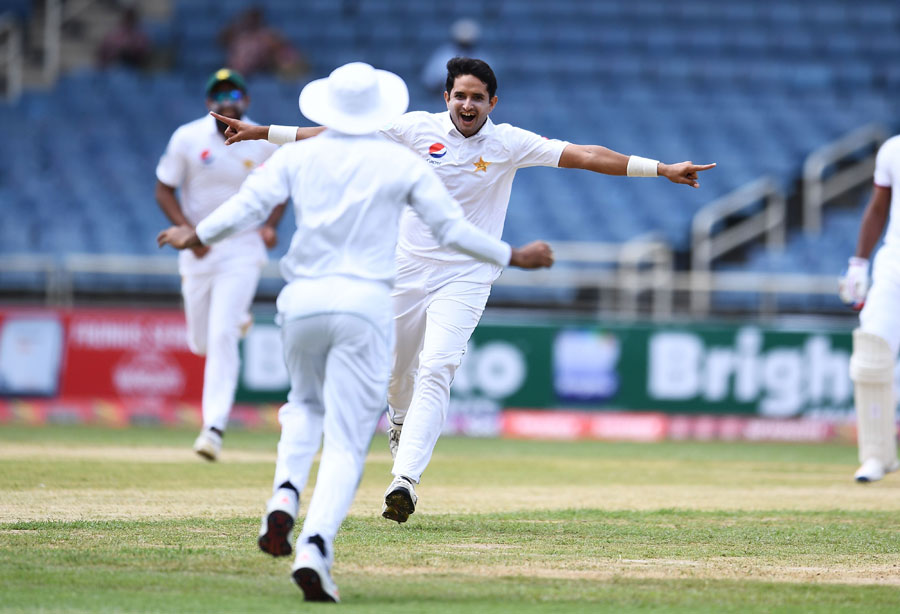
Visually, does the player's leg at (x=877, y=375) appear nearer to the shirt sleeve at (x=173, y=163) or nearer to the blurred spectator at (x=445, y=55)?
the shirt sleeve at (x=173, y=163)

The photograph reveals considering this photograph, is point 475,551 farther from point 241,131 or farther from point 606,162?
point 241,131

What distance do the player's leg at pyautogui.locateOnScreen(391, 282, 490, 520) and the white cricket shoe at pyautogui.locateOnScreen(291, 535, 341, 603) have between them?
2.11m

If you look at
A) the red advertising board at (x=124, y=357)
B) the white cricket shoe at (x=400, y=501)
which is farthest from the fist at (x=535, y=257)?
the red advertising board at (x=124, y=357)

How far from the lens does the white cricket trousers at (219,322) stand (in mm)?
10688

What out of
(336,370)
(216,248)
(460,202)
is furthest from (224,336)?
(336,370)

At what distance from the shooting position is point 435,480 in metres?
10.2

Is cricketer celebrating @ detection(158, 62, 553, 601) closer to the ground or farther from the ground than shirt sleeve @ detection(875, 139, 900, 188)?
closer to the ground

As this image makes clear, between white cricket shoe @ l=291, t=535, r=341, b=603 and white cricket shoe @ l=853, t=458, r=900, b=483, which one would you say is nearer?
white cricket shoe @ l=291, t=535, r=341, b=603

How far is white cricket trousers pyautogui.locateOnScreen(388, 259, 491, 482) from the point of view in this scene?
741cm

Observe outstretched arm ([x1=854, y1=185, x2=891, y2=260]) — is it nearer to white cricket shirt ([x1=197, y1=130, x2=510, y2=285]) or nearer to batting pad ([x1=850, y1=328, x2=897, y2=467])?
batting pad ([x1=850, y1=328, x2=897, y2=467])

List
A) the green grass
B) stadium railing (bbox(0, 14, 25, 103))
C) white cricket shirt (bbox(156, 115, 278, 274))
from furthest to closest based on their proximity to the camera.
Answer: stadium railing (bbox(0, 14, 25, 103)) < white cricket shirt (bbox(156, 115, 278, 274)) < the green grass

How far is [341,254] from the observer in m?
5.47

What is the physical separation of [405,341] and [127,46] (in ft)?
57.6

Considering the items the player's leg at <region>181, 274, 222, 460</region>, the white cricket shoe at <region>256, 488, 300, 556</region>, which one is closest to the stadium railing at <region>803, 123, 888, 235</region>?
the player's leg at <region>181, 274, 222, 460</region>
